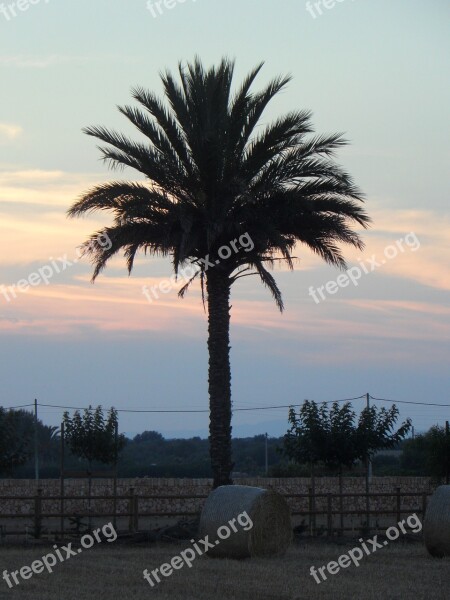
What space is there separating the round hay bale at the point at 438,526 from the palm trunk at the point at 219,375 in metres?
5.54

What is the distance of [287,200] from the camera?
23.7m

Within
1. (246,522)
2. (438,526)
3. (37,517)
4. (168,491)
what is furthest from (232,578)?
(168,491)

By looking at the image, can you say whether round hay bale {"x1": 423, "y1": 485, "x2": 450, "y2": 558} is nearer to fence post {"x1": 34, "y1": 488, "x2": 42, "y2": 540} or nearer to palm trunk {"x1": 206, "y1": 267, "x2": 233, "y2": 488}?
palm trunk {"x1": 206, "y1": 267, "x2": 233, "y2": 488}

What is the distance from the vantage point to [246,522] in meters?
19.1

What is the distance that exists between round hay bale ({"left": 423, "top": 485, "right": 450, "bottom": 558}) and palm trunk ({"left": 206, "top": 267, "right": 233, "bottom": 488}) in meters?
5.54

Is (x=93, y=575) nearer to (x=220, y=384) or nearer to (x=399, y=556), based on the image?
(x=399, y=556)

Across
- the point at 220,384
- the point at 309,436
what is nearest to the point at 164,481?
the point at 309,436

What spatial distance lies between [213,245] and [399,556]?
821cm

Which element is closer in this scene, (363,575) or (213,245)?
(363,575)

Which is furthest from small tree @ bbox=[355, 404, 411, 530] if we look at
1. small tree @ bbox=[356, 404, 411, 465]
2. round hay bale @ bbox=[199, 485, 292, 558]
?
round hay bale @ bbox=[199, 485, 292, 558]

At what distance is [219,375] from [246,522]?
5.32 metres

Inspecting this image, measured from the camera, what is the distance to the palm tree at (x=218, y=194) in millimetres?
23141

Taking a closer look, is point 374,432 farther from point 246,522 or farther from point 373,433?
point 246,522

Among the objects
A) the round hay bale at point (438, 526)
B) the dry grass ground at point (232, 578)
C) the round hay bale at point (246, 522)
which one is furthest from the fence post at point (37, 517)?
the round hay bale at point (438, 526)
